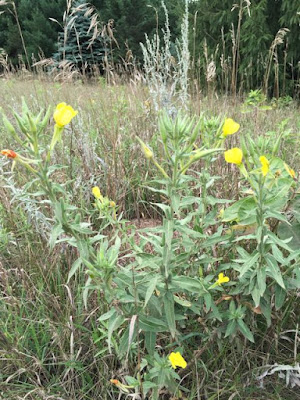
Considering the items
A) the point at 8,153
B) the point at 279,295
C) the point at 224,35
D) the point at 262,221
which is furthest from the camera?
the point at 224,35

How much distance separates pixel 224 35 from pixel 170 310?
6839mm

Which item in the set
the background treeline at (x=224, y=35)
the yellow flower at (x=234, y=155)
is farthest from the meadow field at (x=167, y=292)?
the background treeline at (x=224, y=35)

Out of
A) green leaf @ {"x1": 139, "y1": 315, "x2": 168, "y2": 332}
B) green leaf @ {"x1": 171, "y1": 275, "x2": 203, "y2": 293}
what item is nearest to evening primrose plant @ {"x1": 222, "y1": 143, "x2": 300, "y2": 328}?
green leaf @ {"x1": 171, "y1": 275, "x2": 203, "y2": 293}

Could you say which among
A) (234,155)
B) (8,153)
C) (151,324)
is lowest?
(151,324)

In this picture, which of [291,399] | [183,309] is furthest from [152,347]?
[291,399]

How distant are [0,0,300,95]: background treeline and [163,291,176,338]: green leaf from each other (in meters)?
1.69

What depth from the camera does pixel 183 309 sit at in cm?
112

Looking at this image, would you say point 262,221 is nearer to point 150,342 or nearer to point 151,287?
point 151,287

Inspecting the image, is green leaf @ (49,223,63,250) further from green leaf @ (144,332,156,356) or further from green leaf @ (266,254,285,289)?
green leaf @ (266,254,285,289)

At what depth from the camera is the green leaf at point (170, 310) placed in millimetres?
925

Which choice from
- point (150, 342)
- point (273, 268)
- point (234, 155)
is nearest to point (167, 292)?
point (150, 342)

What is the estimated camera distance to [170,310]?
3.10 feet

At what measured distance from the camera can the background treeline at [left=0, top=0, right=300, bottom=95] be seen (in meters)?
3.16

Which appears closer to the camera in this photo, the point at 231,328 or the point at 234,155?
the point at 234,155
